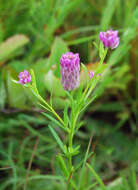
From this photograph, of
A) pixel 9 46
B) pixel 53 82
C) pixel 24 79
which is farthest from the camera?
pixel 9 46

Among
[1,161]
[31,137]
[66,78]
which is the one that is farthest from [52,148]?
[66,78]

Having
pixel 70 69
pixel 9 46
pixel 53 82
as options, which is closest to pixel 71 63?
pixel 70 69

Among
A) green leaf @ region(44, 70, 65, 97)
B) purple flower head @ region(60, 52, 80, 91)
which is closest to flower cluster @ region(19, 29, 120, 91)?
purple flower head @ region(60, 52, 80, 91)

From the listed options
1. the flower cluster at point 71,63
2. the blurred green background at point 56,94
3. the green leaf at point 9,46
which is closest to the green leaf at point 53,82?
the blurred green background at point 56,94

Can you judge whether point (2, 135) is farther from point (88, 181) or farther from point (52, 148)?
point (88, 181)

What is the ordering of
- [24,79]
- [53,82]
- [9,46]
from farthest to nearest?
[9,46] < [53,82] < [24,79]

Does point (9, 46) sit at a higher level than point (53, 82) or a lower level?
higher

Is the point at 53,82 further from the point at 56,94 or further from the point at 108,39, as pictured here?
the point at 108,39
